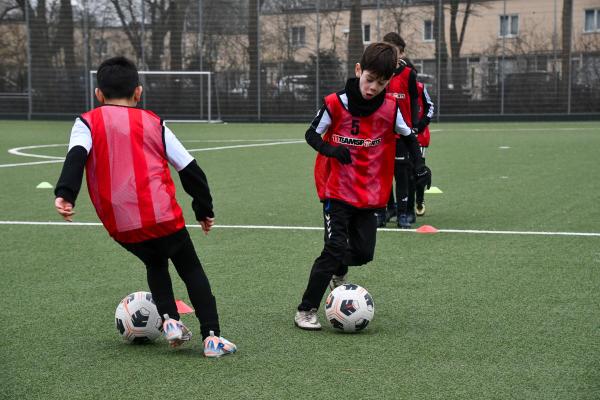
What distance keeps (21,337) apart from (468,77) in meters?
26.3

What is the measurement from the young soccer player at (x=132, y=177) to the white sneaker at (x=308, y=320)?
0.61m

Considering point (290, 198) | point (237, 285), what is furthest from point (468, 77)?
point (237, 285)

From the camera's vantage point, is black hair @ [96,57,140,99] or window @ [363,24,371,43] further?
window @ [363,24,371,43]

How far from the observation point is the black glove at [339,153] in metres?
5.00

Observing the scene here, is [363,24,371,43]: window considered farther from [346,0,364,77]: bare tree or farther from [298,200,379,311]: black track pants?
[298,200,379,311]: black track pants

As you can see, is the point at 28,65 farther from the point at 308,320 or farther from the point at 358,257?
the point at 308,320

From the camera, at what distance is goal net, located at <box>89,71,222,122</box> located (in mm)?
30203

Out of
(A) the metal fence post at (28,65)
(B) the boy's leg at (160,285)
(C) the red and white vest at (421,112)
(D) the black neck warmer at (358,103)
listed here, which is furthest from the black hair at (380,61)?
(A) the metal fence post at (28,65)

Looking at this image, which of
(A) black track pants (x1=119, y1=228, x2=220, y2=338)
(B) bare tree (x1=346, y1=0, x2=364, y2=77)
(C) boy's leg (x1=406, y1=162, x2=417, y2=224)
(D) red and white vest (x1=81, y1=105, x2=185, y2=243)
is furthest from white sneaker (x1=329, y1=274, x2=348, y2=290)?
(B) bare tree (x1=346, y1=0, x2=364, y2=77)

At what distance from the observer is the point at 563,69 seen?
29.3m

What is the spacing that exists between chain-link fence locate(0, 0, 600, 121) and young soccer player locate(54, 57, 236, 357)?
25770mm

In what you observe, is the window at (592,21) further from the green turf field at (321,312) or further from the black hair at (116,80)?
the black hair at (116,80)

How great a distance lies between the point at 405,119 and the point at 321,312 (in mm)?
3347

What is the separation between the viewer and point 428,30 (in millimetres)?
29734
